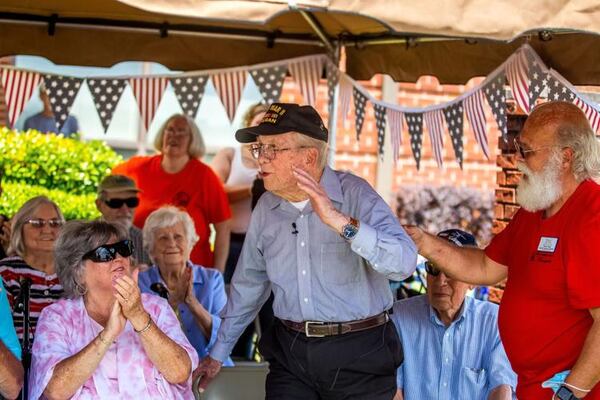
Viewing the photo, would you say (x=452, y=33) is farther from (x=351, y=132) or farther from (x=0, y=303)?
(x=351, y=132)

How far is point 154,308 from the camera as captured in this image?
4312 mm

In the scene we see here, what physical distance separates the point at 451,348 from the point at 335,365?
29.2 inches

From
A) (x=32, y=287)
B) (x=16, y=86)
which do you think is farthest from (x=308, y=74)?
(x=32, y=287)

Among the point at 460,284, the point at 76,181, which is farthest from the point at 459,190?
the point at 460,284

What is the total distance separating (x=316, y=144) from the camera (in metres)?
4.05

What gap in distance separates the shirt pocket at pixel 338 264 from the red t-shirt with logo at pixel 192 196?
3207 millimetres

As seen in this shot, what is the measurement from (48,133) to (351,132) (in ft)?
11.6

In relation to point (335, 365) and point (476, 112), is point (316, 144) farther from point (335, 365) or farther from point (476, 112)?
point (476, 112)

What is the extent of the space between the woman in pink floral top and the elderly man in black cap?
0.45 m

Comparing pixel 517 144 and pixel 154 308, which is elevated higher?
pixel 517 144

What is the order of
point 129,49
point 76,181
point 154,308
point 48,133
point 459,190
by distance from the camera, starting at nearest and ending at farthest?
point 154,308 < point 129,49 < point 76,181 < point 48,133 < point 459,190

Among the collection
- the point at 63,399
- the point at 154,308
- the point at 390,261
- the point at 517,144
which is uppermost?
the point at 517,144

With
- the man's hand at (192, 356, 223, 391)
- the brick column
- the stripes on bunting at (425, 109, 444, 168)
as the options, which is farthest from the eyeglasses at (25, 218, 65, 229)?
the brick column

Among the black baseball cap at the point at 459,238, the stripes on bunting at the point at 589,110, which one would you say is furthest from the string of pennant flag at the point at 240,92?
the black baseball cap at the point at 459,238
